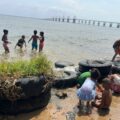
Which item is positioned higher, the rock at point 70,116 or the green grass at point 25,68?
the green grass at point 25,68

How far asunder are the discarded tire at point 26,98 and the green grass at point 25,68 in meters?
0.20

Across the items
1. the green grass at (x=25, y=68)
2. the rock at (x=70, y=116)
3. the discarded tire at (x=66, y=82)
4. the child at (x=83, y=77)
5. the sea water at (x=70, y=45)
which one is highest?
the green grass at (x=25, y=68)

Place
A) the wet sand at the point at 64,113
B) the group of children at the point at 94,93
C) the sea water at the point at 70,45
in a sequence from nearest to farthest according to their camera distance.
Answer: the wet sand at the point at 64,113
the group of children at the point at 94,93
the sea water at the point at 70,45

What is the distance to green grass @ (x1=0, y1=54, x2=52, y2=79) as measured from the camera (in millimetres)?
5961

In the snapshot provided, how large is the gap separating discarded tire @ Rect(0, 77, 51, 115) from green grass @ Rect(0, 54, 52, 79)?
0.65ft

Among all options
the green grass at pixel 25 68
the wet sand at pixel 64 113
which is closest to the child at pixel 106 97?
the wet sand at pixel 64 113

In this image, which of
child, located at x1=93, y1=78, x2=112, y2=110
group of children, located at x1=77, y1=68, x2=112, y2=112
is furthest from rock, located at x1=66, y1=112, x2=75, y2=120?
child, located at x1=93, y1=78, x2=112, y2=110

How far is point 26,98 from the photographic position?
5980 millimetres

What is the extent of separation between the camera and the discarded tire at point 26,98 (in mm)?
5836

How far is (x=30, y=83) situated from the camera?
5949mm

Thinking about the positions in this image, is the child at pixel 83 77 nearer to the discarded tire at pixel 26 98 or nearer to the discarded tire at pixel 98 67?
the discarded tire at pixel 98 67

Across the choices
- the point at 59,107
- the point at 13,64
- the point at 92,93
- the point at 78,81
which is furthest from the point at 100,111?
the point at 13,64

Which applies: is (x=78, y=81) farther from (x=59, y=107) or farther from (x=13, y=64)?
(x=13, y=64)

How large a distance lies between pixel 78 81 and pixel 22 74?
8.38 ft
